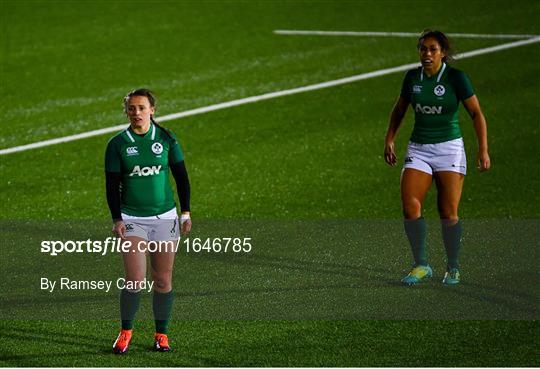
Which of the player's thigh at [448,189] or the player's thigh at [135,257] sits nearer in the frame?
the player's thigh at [135,257]

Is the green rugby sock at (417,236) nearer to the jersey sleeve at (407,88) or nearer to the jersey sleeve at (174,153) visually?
the jersey sleeve at (407,88)

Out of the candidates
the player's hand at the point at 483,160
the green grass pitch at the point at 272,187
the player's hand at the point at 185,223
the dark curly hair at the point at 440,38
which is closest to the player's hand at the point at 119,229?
the player's hand at the point at 185,223

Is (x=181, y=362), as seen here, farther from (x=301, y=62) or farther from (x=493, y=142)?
(x=301, y=62)

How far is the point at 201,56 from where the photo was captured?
22000mm

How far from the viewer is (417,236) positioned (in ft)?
36.7

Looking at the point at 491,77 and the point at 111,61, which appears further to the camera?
the point at 111,61

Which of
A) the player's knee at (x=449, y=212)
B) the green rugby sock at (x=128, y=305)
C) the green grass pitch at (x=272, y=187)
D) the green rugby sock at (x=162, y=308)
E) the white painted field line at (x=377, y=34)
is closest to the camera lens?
the green rugby sock at (x=128, y=305)

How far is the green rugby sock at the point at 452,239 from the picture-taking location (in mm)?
11227

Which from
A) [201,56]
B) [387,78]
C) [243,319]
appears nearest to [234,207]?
[243,319]

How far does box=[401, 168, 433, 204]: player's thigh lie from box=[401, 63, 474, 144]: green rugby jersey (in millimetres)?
286

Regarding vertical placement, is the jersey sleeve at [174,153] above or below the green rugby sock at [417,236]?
above

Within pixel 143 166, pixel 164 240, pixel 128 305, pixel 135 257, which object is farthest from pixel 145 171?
pixel 128 305

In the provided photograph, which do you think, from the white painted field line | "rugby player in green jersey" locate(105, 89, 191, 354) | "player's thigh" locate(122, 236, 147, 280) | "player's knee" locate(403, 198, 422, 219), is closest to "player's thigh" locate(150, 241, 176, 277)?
"rugby player in green jersey" locate(105, 89, 191, 354)

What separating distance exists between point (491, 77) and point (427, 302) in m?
10.1
